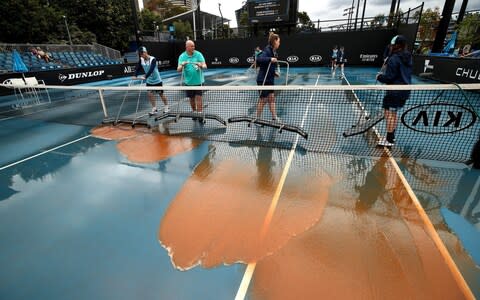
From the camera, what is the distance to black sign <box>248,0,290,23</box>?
66.9 ft

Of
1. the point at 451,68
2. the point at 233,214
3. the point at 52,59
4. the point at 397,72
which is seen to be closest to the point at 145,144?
the point at 233,214

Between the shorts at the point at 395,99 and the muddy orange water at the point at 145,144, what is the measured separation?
3.83 metres

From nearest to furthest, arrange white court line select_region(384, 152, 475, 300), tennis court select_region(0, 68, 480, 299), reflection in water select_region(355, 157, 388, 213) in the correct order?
1. white court line select_region(384, 152, 475, 300)
2. tennis court select_region(0, 68, 480, 299)
3. reflection in water select_region(355, 157, 388, 213)

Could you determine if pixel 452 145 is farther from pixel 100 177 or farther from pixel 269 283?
pixel 100 177

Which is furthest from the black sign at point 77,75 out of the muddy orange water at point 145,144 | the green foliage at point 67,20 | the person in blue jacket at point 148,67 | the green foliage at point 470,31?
the green foliage at point 470,31

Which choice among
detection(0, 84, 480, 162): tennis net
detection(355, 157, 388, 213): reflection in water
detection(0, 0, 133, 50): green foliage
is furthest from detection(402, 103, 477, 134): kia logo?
detection(0, 0, 133, 50): green foliage

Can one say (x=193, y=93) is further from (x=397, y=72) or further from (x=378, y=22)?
(x=378, y=22)

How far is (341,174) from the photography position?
4062mm

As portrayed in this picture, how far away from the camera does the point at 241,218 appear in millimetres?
3145

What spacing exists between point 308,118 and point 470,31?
13.4m

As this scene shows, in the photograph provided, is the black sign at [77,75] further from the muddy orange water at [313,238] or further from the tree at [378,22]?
the tree at [378,22]

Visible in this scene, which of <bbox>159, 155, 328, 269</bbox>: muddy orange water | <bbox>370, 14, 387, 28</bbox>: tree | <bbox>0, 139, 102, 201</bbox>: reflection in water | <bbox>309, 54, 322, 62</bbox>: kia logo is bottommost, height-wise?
<bbox>0, 139, 102, 201</bbox>: reflection in water

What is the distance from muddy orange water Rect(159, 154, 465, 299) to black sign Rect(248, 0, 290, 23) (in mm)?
20246

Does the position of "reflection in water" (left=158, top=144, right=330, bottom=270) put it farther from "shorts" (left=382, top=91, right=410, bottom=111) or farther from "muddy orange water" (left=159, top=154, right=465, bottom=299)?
"shorts" (left=382, top=91, right=410, bottom=111)
